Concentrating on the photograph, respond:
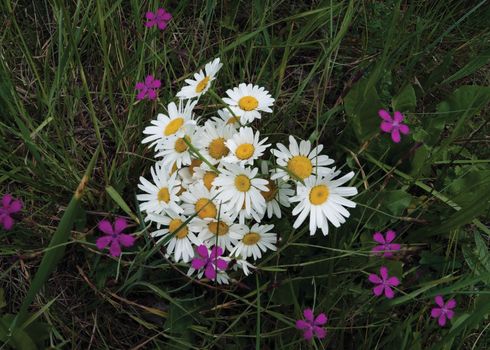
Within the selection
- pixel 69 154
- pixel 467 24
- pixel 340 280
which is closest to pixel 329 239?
pixel 340 280

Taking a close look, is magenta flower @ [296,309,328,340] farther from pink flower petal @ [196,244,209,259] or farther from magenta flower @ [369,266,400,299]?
pink flower petal @ [196,244,209,259]

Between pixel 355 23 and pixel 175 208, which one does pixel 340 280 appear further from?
pixel 355 23

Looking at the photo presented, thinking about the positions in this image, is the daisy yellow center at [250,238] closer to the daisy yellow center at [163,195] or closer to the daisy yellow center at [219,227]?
the daisy yellow center at [219,227]

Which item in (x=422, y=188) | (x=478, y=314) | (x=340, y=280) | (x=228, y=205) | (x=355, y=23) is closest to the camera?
(x=478, y=314)

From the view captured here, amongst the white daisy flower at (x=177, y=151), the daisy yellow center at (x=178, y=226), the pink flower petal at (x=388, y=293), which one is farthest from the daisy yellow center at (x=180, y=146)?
the pink flower petal at (x=388, y=293)

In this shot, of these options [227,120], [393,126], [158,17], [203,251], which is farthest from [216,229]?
[158,17]
